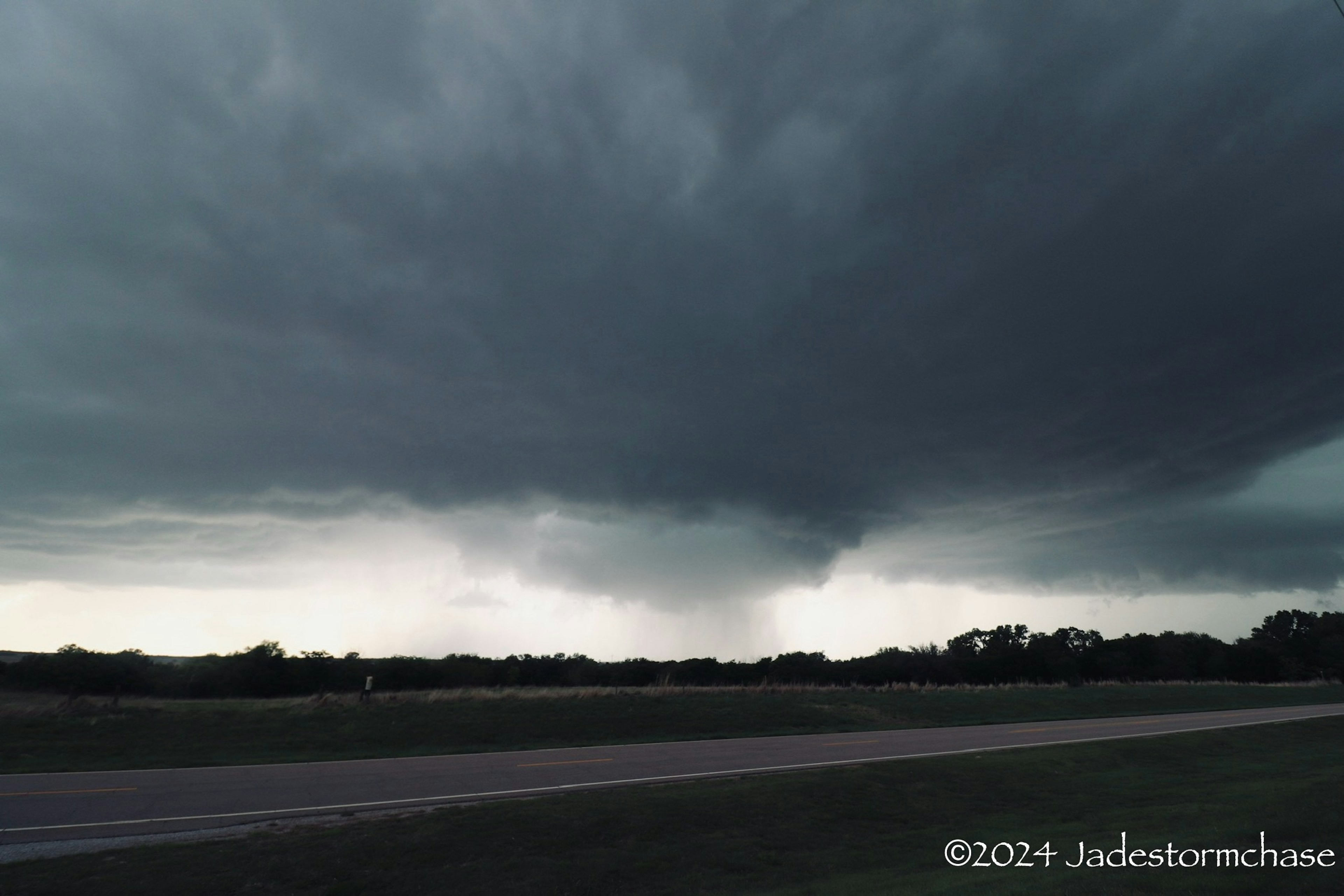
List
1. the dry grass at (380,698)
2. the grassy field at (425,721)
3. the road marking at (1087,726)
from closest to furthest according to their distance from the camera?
the grassy field at (425,721)
the dry grass at (380,698)
the road marking at (1087,726)

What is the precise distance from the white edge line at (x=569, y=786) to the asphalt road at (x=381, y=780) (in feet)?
0.19

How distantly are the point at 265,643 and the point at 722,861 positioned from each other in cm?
6090

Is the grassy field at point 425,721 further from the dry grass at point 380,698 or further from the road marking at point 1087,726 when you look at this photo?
the road marking at point 1087,726

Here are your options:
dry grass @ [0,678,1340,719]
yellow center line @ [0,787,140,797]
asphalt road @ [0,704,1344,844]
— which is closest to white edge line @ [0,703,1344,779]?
asphalt road @ [0,704,1344,844]

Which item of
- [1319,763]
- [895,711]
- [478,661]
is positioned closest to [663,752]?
[895,711]

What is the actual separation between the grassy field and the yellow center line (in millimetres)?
4486

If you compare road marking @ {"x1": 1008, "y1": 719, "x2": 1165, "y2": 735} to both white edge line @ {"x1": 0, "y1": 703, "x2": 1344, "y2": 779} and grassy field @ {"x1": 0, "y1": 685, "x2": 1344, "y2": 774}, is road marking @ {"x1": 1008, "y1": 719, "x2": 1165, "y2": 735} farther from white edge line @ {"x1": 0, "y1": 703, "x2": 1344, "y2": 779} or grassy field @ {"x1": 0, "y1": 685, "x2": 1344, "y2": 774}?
grassy field @ {"x1": 0, "y1": 685, "x2": 1344, "y2": 774}

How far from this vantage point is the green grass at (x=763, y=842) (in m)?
9.92

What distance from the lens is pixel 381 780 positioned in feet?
62.3

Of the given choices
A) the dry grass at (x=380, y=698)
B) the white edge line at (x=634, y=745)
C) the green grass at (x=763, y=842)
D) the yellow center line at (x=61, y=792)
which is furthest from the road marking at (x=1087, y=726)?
the yellow center line at (x=61, y=792)

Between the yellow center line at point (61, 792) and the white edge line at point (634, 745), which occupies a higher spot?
the yellow center line at point (61, 792)

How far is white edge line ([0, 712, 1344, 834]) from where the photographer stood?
1388cm

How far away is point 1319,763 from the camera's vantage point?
997 inches

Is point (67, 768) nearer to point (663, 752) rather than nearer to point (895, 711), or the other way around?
point (663, 752)
